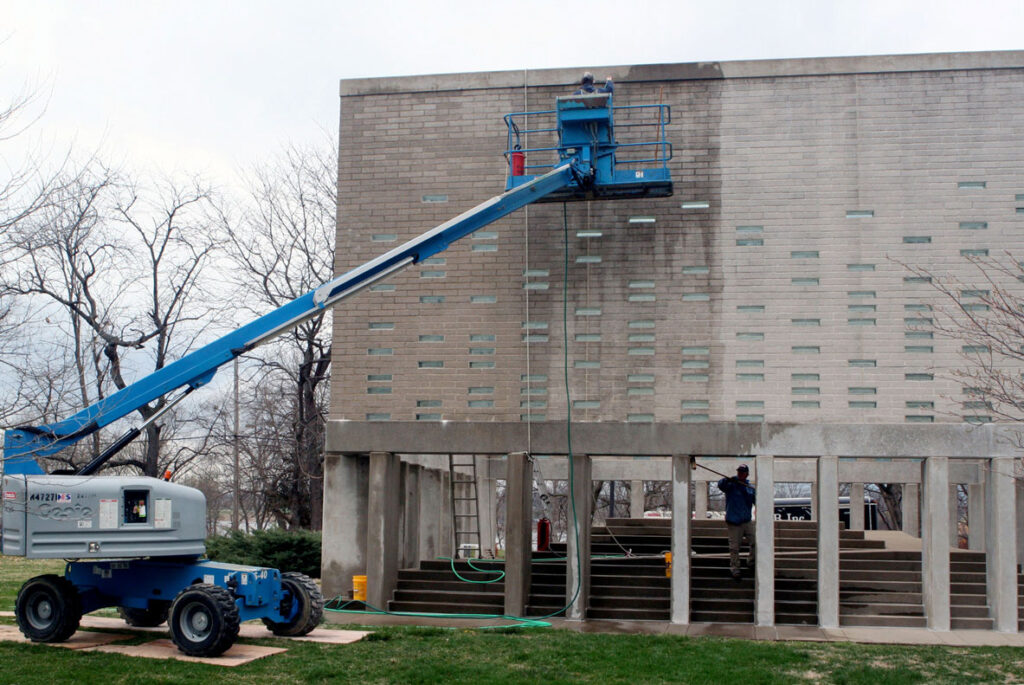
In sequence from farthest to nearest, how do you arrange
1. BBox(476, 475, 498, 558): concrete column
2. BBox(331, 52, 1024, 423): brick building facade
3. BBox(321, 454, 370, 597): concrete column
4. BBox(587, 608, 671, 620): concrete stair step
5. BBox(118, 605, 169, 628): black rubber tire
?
1. BBox(476, 475, 498, 558): concrete column
2. BBox(321, 454, 370, 597): concrete column
3. BBox(331, 52, 1024, 423): brick building facade
4. BBox(587, 608, 671, 620): concrete stair step
5. BBox(118, 605, 169, 628): black rubber tire

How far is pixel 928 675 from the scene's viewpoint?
39.8 ft

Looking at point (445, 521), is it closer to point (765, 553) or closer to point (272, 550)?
point (272, 550)

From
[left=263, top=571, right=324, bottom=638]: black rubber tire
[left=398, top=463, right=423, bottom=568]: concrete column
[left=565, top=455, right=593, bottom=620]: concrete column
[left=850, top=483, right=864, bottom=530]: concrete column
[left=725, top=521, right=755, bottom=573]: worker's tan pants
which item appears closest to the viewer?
[left=263, top=571, right=324, bottom=638]: black rubber tire

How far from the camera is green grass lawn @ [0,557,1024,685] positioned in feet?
37.6

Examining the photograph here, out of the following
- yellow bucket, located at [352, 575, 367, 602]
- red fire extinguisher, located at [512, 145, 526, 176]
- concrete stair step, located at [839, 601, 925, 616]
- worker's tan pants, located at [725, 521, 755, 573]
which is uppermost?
red fire extinguisher, located at [512, 145, 526, 176]

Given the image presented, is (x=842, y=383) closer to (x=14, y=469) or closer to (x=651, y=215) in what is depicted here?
(x=651, y=215)

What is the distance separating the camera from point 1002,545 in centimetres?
1748

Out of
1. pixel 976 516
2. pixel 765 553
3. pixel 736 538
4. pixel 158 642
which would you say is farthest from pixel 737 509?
pixel 158 642

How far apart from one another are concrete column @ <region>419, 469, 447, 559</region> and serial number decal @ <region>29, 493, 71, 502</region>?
1047 cm

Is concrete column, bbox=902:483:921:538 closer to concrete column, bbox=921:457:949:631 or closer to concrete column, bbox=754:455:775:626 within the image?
concrete column, bbox=921:457:949:631

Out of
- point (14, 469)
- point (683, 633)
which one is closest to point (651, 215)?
point (683, 633)

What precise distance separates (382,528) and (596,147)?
7612 millimetres

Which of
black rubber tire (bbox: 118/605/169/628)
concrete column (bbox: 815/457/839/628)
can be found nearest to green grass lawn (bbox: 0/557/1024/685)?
black rubber tire (bbox: 118/605/169/628)

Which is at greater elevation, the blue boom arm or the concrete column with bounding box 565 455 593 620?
the blue boom arm
